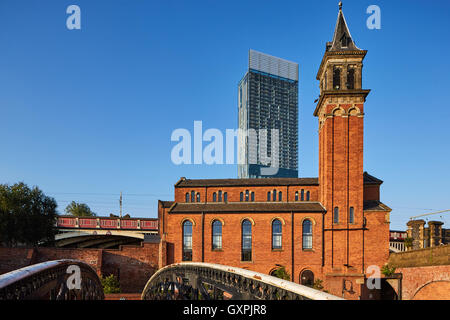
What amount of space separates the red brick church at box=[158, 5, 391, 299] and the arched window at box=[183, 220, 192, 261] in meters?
0.10

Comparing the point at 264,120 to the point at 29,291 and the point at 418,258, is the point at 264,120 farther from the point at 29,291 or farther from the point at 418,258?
the point at 29,291

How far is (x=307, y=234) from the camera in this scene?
36.6 metres

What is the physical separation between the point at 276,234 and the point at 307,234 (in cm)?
305

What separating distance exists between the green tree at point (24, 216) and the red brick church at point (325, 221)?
15.1 metres

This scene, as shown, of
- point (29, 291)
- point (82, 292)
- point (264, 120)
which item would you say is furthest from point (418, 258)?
point (264, 120)

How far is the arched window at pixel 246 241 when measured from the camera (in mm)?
36875

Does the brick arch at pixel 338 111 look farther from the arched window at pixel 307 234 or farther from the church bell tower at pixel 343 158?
the arched window at pixel 307 234

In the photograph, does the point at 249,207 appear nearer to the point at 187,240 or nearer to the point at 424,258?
the point at 187,240

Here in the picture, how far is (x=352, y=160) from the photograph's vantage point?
3634cm

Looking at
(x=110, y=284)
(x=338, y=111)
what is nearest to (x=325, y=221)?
(x=338, y=111)

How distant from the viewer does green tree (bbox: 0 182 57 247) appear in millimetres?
39938

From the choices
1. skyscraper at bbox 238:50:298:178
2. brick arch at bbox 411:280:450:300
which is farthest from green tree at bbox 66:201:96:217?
skyscraper at bbox 238:50:298:178
